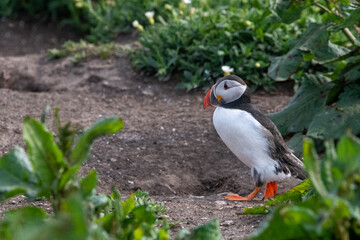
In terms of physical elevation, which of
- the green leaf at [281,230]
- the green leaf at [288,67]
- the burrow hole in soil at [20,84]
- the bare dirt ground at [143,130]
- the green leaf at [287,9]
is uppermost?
the green leaf at [281,230]

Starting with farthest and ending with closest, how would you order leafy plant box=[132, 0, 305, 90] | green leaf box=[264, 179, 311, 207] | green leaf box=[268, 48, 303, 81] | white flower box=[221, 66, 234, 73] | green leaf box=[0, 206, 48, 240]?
leafy plant box=[132, 0, 305, 90] < white flower box=[221, 66, 234, 73] < green leaf box=[268, 48, 303, 81] < green leaf box=[264, 179, 311, 207] < green leaf box=[0, 206, 48, 240]

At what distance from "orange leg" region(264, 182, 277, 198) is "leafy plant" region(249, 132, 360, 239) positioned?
262 centimetres

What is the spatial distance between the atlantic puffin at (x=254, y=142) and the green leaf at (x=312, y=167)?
2.45 m

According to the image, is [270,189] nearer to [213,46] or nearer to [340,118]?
[340,118]

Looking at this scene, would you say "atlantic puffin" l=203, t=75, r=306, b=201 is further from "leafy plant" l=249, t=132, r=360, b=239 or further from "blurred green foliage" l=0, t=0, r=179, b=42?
"blurred green foliage" l=0, t=0, r=179, b=42

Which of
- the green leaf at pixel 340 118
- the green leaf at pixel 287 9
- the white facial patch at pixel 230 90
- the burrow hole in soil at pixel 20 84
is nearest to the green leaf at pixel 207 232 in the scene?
the white facial patch at pixel 230 90

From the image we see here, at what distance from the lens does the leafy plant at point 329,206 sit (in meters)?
1.77

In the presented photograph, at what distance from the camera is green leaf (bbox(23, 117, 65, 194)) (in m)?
2.09

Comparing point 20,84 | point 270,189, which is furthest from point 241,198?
point 20,84

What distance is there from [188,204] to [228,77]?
1.21 meters

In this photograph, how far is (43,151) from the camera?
2100mm

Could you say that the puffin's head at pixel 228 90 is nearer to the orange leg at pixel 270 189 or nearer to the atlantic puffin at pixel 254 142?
the atlantic puffin at pixel 254 142

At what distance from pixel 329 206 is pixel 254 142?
2.64m

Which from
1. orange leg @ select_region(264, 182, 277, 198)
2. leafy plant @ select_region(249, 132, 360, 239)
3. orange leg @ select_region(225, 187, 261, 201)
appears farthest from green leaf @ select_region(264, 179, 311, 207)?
leafy plant @ select_region(249, 132, 360, 239)
